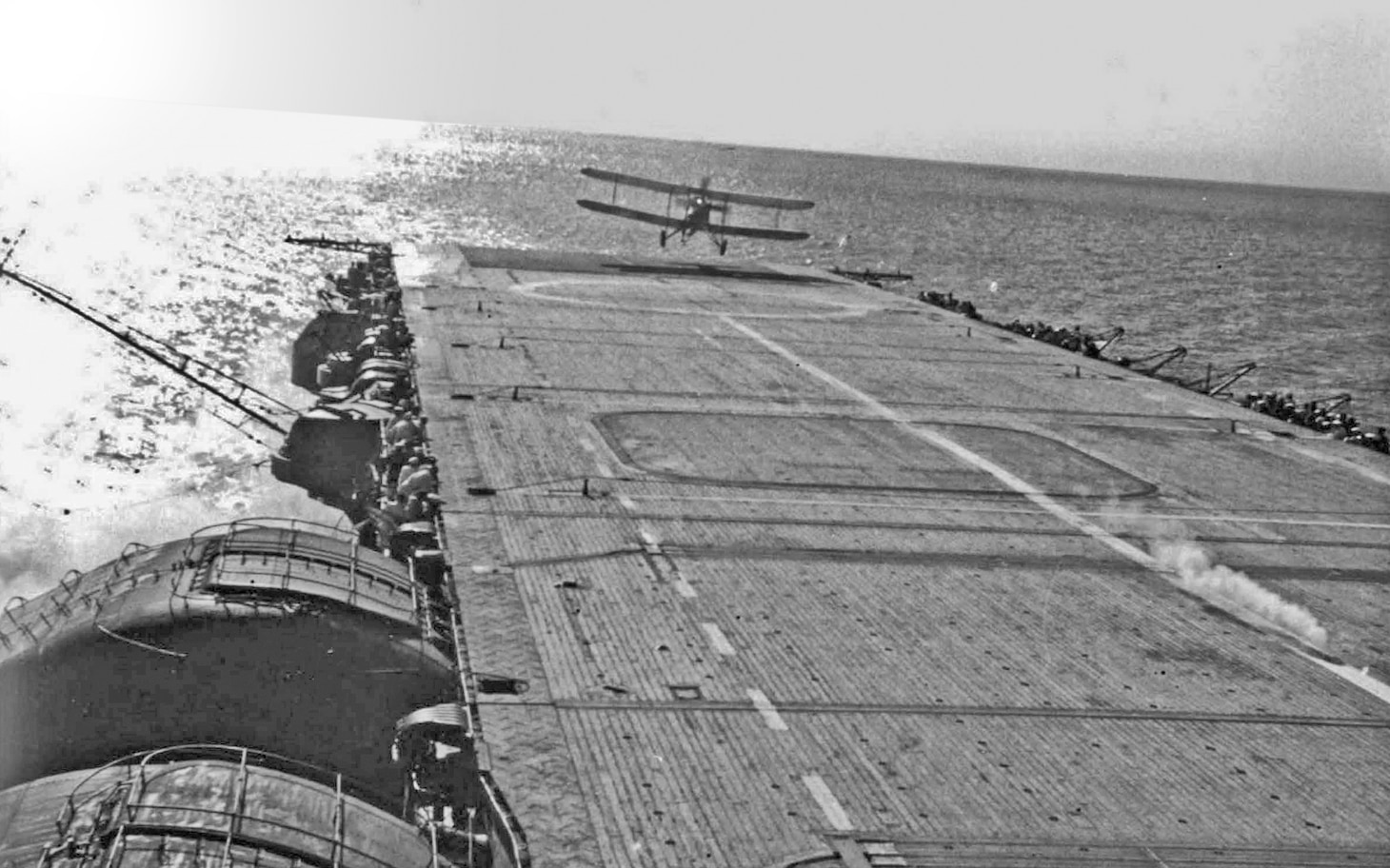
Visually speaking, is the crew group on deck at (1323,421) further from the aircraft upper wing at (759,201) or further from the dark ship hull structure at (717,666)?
the aircraft upper wing at (759,201)

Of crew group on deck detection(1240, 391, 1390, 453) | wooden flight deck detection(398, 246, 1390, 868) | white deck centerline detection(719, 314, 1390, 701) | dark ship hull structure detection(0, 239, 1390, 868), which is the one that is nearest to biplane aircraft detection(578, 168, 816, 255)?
white deck centerline detection(719, 314, 1390, 701)

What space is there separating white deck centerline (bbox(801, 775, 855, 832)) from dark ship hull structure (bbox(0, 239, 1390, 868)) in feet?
0.16

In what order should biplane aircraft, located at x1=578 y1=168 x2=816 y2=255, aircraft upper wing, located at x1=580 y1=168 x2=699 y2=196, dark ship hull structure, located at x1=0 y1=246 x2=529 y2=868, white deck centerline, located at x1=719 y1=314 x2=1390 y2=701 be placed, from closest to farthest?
dark ship hull structure, located at x1=0 y1=246 x2=529 y2=868
white deck centerline, located at x1=719 y1=314 x2=1390 y2=701
biplane aircraft, located at x1=578 y1=168 x2=816 y2=255
aircraft upper wing, located at x1=580 y1=168 x2=699 y2=196

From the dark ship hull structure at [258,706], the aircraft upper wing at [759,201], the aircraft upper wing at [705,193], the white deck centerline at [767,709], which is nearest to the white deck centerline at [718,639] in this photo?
the white deck centerline at [767,709]

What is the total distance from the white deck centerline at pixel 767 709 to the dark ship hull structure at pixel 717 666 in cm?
11

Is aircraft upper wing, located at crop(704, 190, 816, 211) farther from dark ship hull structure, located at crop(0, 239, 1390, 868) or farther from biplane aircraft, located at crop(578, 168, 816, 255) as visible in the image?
dark ship hull structure, located at crop(0, 239, 1390, 868)

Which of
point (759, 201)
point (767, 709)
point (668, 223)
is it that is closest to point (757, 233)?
point (668, 223)

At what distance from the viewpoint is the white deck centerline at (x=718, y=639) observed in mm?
23375

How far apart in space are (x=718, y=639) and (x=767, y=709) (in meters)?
2.83

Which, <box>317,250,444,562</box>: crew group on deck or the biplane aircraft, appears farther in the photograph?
the biplane aircraft

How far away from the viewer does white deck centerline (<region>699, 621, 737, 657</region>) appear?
23375 mm

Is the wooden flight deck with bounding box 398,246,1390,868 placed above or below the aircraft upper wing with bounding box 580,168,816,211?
below

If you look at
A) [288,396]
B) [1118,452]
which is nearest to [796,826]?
[1118,452]

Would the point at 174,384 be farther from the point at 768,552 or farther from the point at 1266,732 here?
the point at 1266,732
